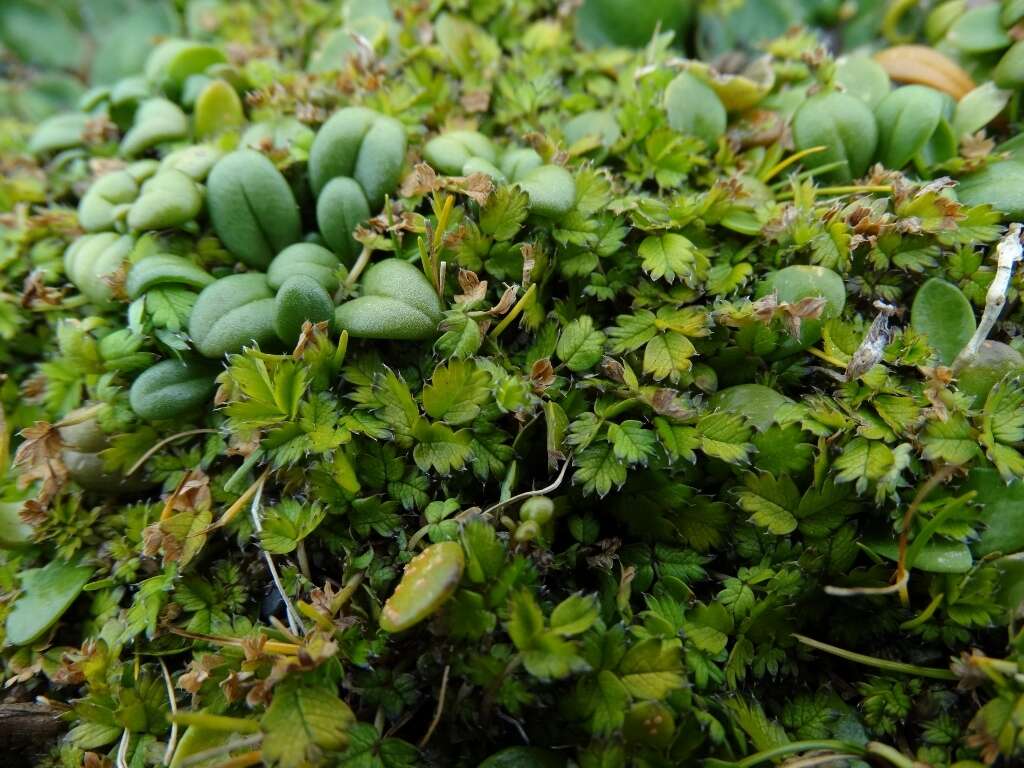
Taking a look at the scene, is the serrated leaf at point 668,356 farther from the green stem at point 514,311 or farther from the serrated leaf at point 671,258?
the green stem at point 514,311

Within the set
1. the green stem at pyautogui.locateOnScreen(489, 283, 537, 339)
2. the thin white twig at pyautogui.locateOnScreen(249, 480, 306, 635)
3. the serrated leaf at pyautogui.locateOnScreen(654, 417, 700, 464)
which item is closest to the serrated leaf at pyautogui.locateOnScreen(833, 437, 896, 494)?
the serrated leaf at pyautogui.locateOnScreen(654, 417, 700, 464)

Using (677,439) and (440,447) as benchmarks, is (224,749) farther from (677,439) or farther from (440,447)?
(677,439)

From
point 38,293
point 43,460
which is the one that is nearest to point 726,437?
point 43,460

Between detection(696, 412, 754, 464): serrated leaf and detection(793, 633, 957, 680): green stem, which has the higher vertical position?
detection(696, 412, 754, 464): serrated leaf

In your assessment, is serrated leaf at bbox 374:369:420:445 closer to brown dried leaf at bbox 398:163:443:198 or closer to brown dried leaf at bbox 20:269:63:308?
brown dried leaf at bbox 398:163:443:198

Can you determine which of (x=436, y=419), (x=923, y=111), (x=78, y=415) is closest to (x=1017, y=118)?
(x=923, y=111)

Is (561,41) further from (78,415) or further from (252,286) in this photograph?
(78,415)
